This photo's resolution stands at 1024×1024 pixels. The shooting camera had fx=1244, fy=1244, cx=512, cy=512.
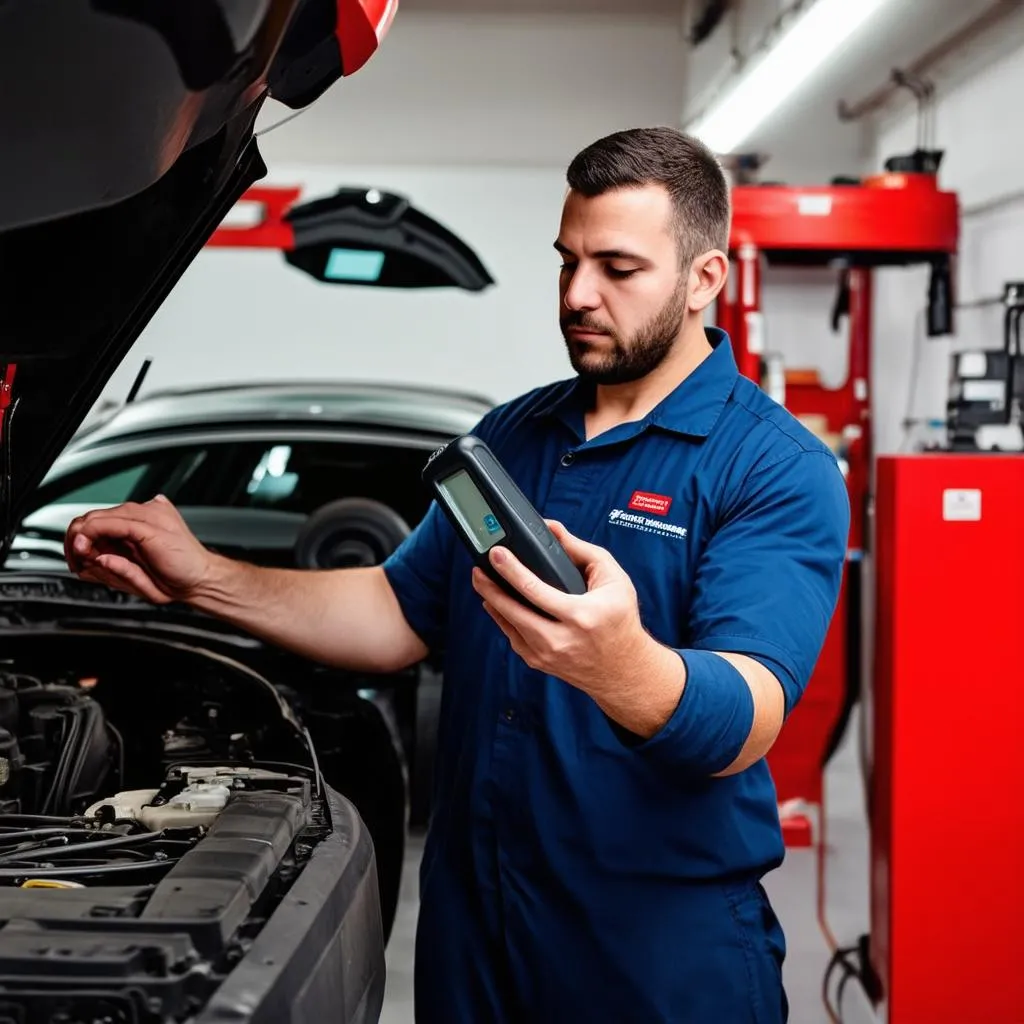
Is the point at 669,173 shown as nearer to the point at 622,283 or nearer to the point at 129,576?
the point at 622,283

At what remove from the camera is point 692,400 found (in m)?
1.54

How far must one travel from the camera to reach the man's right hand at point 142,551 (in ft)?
5.48

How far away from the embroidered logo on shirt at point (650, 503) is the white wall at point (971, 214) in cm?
396

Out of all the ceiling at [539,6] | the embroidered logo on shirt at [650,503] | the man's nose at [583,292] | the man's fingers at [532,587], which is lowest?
the man's fingers at [532,587]

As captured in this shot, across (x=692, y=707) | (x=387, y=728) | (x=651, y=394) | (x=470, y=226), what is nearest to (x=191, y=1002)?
(x=692, y=707)

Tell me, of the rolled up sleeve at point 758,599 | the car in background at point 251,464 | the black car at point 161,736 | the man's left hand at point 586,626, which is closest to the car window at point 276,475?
the car in background at point 251,464

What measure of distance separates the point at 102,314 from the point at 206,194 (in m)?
0.22

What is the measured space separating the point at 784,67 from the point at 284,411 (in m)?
2.02

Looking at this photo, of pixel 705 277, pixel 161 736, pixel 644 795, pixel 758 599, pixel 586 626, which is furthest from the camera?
pixel 161 736

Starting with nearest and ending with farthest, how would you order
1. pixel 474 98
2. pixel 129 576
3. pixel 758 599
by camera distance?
pixel 758 599 → pixel 129 576 → pixel 474 98

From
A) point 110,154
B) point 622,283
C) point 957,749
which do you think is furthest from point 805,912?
point 110,154

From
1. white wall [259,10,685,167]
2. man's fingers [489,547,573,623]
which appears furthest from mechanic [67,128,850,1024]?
white wall [259,10,685,167]

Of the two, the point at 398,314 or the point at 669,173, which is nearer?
the point at 669,173

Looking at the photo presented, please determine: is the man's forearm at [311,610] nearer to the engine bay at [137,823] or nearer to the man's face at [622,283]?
the engine bay at [137,823]
